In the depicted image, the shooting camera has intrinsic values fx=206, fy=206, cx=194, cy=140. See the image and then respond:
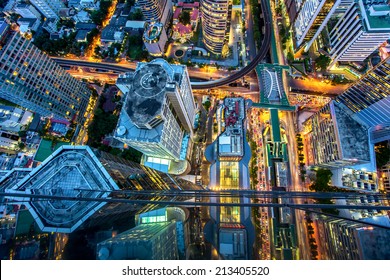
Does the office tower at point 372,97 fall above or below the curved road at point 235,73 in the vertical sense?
below

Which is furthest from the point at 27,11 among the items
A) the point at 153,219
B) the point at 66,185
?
the point at 153,219

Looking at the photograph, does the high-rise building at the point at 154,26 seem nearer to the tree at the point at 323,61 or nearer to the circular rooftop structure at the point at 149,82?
the circular rooftop structure at the point at 149,82

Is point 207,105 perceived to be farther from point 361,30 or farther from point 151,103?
point 361,30

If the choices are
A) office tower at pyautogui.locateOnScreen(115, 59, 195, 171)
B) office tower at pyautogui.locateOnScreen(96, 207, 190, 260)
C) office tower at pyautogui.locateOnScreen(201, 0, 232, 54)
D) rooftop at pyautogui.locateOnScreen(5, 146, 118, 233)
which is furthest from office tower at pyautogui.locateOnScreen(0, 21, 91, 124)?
office tower at pyautogui.locateOnScreen(96, 207, 190, 260)

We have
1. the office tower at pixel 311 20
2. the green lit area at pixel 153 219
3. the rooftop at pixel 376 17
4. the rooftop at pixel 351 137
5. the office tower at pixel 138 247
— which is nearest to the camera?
the office tower at pixel 138 247

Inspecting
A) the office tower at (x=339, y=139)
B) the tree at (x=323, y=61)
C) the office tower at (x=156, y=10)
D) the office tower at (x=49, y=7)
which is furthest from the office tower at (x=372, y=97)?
the office tower at (x=49, y=7)

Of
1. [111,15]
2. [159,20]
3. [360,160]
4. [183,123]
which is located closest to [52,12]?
[111,15]
